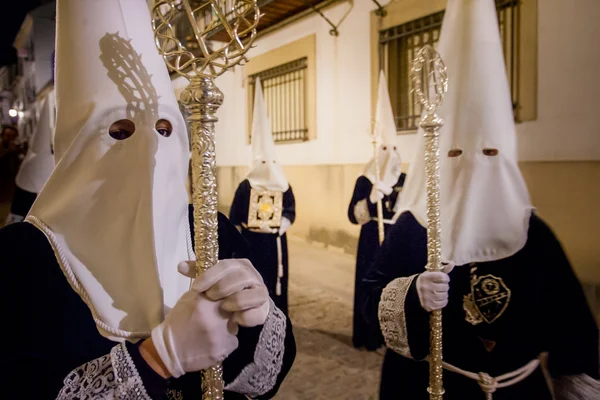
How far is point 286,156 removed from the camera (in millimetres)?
9562

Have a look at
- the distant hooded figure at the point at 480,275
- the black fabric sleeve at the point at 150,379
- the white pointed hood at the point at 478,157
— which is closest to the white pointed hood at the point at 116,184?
the black fabric sleeve at the point at 150,379

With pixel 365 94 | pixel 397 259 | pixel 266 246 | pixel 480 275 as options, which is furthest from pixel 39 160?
pixel 365 94

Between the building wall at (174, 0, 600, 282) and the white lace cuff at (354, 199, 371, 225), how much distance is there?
1.66 meters

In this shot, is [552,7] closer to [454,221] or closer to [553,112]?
[553,112]

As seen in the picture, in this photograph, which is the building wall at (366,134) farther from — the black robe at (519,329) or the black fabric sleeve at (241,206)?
the black robe at (519,329)

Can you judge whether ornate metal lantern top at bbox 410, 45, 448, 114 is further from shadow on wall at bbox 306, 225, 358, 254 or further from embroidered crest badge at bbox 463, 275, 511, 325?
shadow on wall at bbox 306, 225, 358, 254

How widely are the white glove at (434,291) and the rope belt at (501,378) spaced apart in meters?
0.36

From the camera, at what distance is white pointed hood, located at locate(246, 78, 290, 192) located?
559cm

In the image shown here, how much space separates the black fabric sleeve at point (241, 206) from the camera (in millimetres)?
5484

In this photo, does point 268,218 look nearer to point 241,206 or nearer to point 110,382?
point 241,206

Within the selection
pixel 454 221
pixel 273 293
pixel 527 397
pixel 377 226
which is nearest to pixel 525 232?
pixel 454 221

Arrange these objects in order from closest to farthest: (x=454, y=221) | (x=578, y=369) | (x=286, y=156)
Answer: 1. (x=578, y=369)
2. (x=454, y=221)
3. (x=286, y=156)

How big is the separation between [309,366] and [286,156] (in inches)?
228

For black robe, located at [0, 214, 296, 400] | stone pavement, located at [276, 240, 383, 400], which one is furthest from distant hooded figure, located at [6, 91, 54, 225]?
black robe, located at [0, 214, 296, 400]
